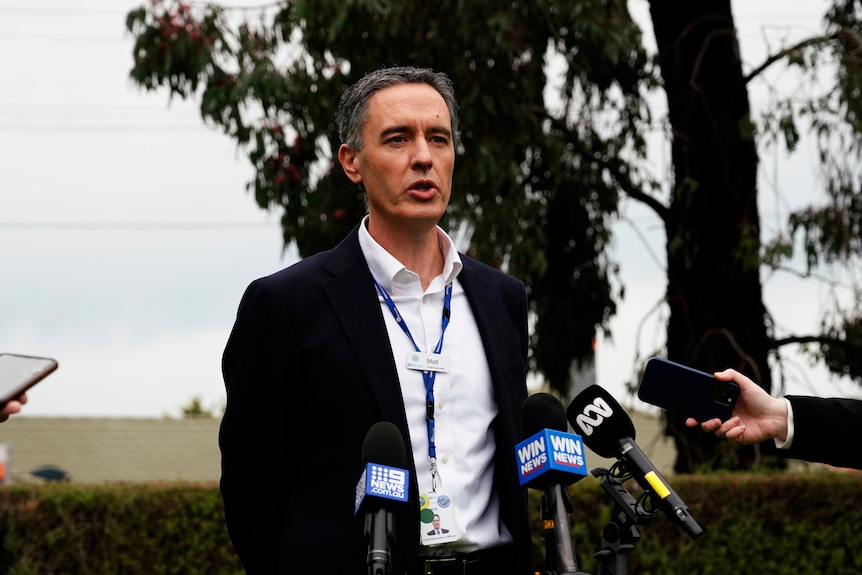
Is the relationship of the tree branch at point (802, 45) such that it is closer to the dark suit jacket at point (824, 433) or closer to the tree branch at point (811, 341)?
the tree branch at point (811, 341)

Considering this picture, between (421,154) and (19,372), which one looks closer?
(19,372)

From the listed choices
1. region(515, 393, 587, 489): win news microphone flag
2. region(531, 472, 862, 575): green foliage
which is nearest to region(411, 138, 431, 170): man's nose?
region(515, 393, 587, 489): win news microphone flag

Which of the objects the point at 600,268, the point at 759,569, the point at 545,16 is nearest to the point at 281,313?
the point at 759,569

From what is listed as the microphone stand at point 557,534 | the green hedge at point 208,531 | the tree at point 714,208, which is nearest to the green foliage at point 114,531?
the green hedge at point 208,531

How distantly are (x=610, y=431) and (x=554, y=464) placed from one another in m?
0.32

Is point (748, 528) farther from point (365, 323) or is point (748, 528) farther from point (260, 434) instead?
point (260, 434)

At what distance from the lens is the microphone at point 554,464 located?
3.14 m

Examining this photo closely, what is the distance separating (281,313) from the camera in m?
3.81

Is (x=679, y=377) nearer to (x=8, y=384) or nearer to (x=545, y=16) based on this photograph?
(x=8, y=384)

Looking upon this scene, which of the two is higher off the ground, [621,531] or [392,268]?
[392,268]

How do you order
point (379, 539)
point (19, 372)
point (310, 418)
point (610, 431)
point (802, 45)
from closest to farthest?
point (379, 539), point (19, 372), point (610, 431), point (310, 418), point (802, 45)

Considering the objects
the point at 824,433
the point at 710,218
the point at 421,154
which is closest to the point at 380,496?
the point at 421,154

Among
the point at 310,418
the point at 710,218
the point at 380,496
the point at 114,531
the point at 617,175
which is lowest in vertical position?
the point at 380,496

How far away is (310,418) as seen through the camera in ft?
12.3
